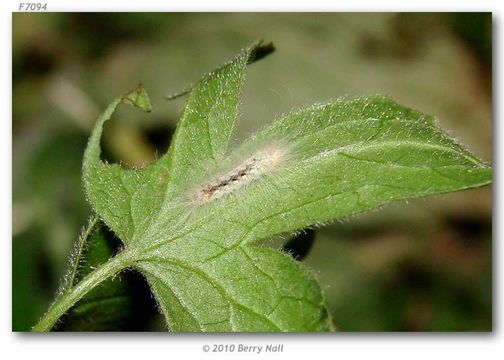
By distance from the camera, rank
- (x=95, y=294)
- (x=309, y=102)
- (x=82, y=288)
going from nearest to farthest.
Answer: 1. (x=82, y=288)
2. (x=95, y=294)
3. (x=309, y=102)

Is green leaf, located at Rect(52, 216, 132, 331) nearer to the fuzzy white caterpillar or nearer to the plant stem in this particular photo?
the plant stem

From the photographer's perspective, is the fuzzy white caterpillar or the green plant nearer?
the green plant

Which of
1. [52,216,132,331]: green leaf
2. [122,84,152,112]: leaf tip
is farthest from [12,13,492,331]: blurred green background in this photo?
[122,84,152,112]: leaf tip

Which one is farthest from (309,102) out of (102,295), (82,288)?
(82,288)

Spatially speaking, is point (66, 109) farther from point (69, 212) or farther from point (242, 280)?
point (242, 280)

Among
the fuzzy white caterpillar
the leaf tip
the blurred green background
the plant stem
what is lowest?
the plant stem

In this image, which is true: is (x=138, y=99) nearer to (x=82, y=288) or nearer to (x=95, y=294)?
(x=82, y=288)
